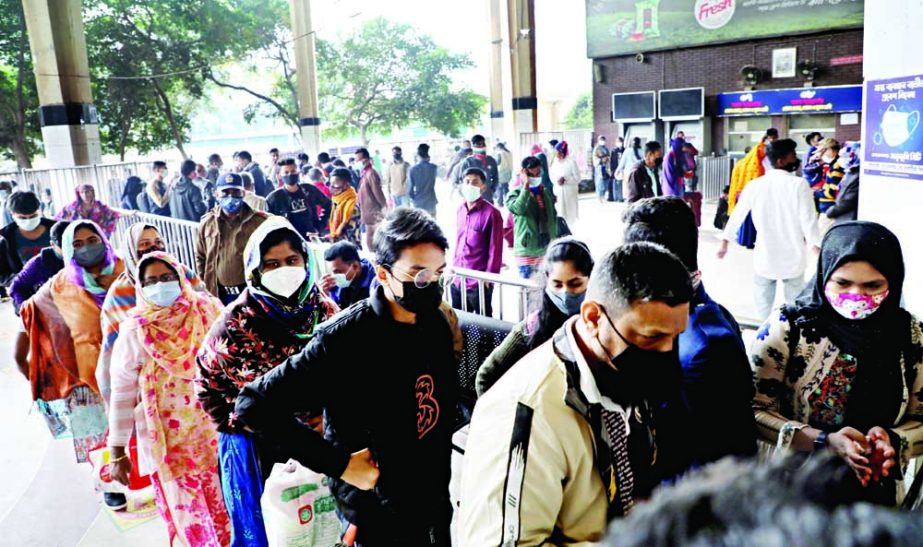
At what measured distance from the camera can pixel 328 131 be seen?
111 feet

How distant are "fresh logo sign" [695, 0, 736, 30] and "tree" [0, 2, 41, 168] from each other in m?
19.0

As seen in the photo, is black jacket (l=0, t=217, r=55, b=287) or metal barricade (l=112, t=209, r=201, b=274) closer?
black jacket (l=0, t=217, r=55, b=287)

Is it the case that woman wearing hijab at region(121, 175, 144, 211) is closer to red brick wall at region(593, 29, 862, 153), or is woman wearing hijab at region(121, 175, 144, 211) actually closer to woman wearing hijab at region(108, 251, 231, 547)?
woman wearing hijab at region(108, 251, 231, 547)

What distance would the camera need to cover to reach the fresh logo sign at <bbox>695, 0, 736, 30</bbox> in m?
19.5

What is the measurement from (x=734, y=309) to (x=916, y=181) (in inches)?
100

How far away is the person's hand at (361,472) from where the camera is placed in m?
2.30

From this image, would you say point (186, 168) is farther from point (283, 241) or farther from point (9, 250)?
point (283, 241)

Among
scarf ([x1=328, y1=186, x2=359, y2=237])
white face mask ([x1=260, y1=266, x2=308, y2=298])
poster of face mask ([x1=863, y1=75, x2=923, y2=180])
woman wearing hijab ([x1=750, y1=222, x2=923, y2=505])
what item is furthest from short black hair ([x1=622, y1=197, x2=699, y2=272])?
scarf ([x1=328, y1=186, x2=359, y2=237])

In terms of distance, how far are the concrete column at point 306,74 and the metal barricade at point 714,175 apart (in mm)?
10276

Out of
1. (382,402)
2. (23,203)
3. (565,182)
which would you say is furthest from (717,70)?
(382,402)

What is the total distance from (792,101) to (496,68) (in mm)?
8545

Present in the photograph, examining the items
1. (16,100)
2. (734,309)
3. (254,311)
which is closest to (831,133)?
(734,309)

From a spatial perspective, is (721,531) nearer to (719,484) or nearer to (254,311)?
(719,484)

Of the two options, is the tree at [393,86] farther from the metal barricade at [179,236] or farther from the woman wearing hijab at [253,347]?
the woman wearing hijab at [253,347]
